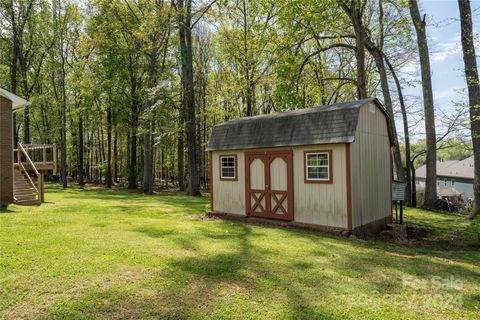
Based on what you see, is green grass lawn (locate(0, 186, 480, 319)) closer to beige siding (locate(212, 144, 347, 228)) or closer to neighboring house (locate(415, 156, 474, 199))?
beige siding (locate(212, 144, 347, 228))

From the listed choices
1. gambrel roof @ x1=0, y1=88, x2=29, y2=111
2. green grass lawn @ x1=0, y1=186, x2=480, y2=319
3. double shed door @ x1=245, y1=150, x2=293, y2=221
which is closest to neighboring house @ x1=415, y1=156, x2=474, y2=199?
double shed door @ x1=245, y1=150, x2=293, y2=221

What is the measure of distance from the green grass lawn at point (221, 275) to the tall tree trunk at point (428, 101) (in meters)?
9.08

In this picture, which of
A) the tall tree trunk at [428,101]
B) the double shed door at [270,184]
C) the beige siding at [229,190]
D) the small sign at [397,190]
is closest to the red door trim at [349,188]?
the double shed door at [270,184]

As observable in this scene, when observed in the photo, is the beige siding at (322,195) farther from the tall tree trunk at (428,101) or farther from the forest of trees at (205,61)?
the tall tree trunk at (428,101)

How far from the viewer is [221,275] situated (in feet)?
17.5

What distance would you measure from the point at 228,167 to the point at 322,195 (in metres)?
3.93

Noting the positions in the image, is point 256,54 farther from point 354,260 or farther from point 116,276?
point 116,276

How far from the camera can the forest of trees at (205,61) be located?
50.5ft

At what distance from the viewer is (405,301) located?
178 inches

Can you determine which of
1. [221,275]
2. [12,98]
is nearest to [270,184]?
[221,275]

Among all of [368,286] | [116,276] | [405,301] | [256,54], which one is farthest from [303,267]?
[256,54]

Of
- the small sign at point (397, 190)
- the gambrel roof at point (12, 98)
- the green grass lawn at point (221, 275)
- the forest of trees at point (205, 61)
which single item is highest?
the forest of trees at point (205, 61)

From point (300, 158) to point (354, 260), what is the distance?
4081mm

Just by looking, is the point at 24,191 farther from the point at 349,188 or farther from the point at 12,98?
the point at 349,188
